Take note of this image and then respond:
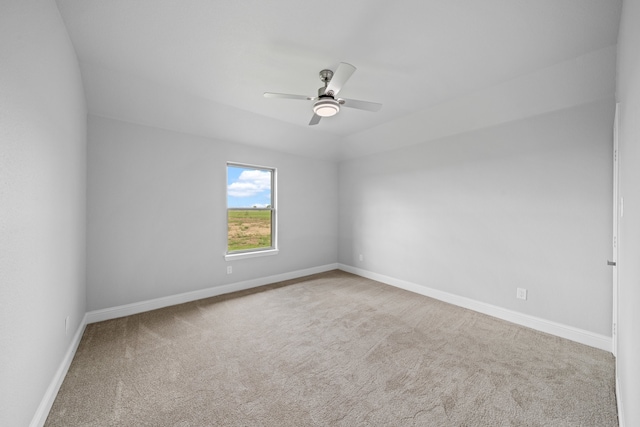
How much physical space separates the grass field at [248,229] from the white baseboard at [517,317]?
2347 millimetres

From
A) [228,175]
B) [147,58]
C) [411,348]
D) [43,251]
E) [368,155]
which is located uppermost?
[147,58]

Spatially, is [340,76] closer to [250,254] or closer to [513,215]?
[513,215]

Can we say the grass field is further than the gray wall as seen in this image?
Yes

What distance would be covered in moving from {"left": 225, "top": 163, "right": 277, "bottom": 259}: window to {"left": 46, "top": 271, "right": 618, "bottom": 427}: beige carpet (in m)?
1.28

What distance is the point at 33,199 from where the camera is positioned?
1429 millimetres

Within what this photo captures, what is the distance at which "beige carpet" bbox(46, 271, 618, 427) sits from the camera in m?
1.62

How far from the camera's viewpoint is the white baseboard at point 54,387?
4.86ft

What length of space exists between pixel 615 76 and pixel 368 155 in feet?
10.2

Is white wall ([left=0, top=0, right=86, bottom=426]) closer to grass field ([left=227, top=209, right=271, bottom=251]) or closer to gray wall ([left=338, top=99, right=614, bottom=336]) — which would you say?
grass field ([left=227, top=209, right=271, bottom=251])

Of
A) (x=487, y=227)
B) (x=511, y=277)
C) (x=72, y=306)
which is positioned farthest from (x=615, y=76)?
(x=72, y=306)

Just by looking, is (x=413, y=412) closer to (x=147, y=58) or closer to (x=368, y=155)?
(x=147, y=58)

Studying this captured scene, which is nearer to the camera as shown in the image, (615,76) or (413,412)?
(413,412)

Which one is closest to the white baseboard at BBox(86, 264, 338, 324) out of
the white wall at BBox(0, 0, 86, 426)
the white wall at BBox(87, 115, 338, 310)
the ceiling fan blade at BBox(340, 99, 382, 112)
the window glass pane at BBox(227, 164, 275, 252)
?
the white wall at BBox(87, 115, 338, 310)

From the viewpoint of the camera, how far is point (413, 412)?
1.64 m
